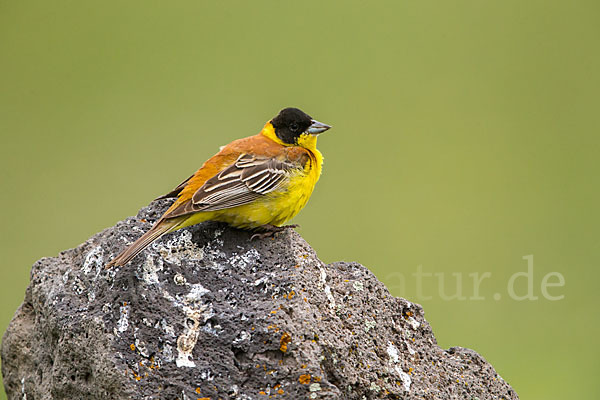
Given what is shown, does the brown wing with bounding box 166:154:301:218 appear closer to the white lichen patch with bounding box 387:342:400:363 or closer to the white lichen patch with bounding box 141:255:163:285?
the white lichen patch with bounding box 141:255:163:285

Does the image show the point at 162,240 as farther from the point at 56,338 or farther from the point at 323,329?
the point at 323,329

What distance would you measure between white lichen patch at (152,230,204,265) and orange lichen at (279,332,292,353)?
2.60ft

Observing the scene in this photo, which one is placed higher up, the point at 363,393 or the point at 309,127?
the point at 309,127

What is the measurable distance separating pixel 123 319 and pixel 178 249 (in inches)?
21.6

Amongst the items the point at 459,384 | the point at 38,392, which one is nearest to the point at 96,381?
the point at 38,392

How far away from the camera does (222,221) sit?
4.77 metres

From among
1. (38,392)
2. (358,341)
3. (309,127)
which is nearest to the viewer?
(358,341)

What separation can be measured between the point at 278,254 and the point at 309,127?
1334 millimetres

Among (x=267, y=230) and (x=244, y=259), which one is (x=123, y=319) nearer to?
(x=244, y=259)

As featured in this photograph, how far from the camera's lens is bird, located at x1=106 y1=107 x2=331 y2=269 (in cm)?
446

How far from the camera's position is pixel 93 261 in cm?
455

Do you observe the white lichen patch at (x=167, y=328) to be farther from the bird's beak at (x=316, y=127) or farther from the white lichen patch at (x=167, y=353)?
the bird's beak at (x=316, y=127)

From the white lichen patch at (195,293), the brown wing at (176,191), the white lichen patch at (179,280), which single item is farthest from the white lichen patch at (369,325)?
the brown wing at (176,191)

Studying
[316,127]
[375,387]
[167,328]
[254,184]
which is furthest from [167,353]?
[316,127]
